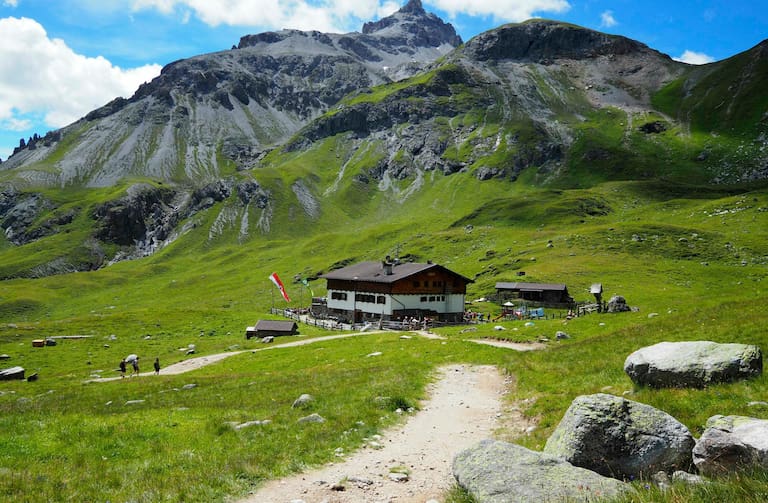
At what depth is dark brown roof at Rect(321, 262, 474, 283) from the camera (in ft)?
248

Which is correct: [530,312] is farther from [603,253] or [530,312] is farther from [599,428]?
[599,428]

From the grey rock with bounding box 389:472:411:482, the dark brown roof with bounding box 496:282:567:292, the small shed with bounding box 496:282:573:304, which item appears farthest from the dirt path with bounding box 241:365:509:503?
the small shed with bounding box 496:282:573:304

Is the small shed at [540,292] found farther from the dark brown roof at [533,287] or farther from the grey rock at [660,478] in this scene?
the grey rock at [660,478]

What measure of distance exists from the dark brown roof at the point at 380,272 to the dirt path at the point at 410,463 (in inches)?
2134

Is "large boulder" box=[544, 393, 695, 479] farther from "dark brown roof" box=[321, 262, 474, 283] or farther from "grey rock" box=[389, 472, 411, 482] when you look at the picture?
"dark brown roof" box=[321, 262, 474, 283]

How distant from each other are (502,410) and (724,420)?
10.7m

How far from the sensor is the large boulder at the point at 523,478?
8039 mm

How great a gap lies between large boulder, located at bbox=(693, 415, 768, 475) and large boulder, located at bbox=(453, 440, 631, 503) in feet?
5.79

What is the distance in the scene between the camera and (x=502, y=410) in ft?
62.0

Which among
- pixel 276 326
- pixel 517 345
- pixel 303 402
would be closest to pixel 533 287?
pixel 517 345

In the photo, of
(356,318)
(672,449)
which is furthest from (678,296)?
(672,449)

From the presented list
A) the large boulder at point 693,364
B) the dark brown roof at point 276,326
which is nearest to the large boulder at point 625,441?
the large boulder at point 693,364

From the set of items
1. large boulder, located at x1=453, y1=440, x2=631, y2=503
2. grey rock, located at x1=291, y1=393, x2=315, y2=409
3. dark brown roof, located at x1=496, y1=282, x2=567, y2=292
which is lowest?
grey rock, located at x1=291, y1=393, x2=315, y2=409

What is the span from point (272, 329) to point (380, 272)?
75.1ft
